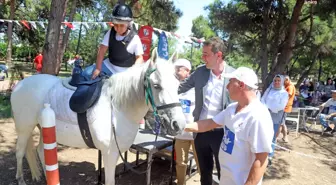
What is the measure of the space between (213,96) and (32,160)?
2.59 m

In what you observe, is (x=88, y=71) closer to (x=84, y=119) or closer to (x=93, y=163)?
(x=84, y=119)

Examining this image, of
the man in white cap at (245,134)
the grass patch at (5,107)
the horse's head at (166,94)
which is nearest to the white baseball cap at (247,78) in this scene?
the man in white cap at (245,134)

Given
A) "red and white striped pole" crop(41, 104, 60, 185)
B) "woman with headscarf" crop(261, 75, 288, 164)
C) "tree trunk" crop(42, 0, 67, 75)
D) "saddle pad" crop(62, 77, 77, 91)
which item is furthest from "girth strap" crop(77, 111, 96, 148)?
"woman with headscarf" crop(261, 75, 288, 164)

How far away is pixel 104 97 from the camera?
9.00 feet

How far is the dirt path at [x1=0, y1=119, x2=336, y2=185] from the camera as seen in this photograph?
4.00 m

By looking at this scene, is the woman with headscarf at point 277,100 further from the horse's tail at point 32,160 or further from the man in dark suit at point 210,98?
the horse's tail at point 32,160

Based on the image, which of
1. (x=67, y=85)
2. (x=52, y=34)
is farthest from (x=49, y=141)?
(x=52, y=34)

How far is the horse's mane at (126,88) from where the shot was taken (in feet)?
8.29

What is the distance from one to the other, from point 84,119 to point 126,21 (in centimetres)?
109

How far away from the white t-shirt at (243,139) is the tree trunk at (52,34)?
15.1 feet

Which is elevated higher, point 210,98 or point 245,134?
point 210,98

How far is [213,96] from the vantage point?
2.76 meters

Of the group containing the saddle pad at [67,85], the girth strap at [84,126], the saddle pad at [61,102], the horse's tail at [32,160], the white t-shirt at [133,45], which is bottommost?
the horse's tail at [32,160]

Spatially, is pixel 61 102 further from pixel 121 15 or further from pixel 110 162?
pixel 121 15
